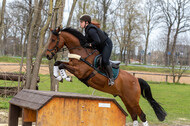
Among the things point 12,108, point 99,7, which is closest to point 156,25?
point 99,7

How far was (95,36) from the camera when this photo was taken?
5.55m

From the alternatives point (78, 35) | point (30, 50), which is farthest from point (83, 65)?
point (30, 50)

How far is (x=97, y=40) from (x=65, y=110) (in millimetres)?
1612

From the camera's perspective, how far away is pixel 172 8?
35.8m

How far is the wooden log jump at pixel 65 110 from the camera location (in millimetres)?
4766

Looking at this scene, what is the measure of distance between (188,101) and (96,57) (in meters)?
9.43

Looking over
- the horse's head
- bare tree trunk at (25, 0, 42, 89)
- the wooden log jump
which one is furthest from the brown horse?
bare tree trunk at (25, 0, 42, 89)

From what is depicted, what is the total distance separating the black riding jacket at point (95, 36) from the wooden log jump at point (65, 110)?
1.17 m

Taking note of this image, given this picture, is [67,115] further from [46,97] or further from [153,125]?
[153,125]

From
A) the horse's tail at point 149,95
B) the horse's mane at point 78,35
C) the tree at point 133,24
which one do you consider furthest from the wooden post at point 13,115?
the tree at point 133,24

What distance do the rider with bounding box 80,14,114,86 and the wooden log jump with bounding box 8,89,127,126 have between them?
2.16ft

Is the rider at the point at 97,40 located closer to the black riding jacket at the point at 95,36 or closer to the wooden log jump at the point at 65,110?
the black riding jacket at the point at 95,36

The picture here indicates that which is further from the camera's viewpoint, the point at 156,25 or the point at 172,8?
the point at 156,25

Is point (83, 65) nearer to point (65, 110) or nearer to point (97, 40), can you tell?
point (97, 40)
